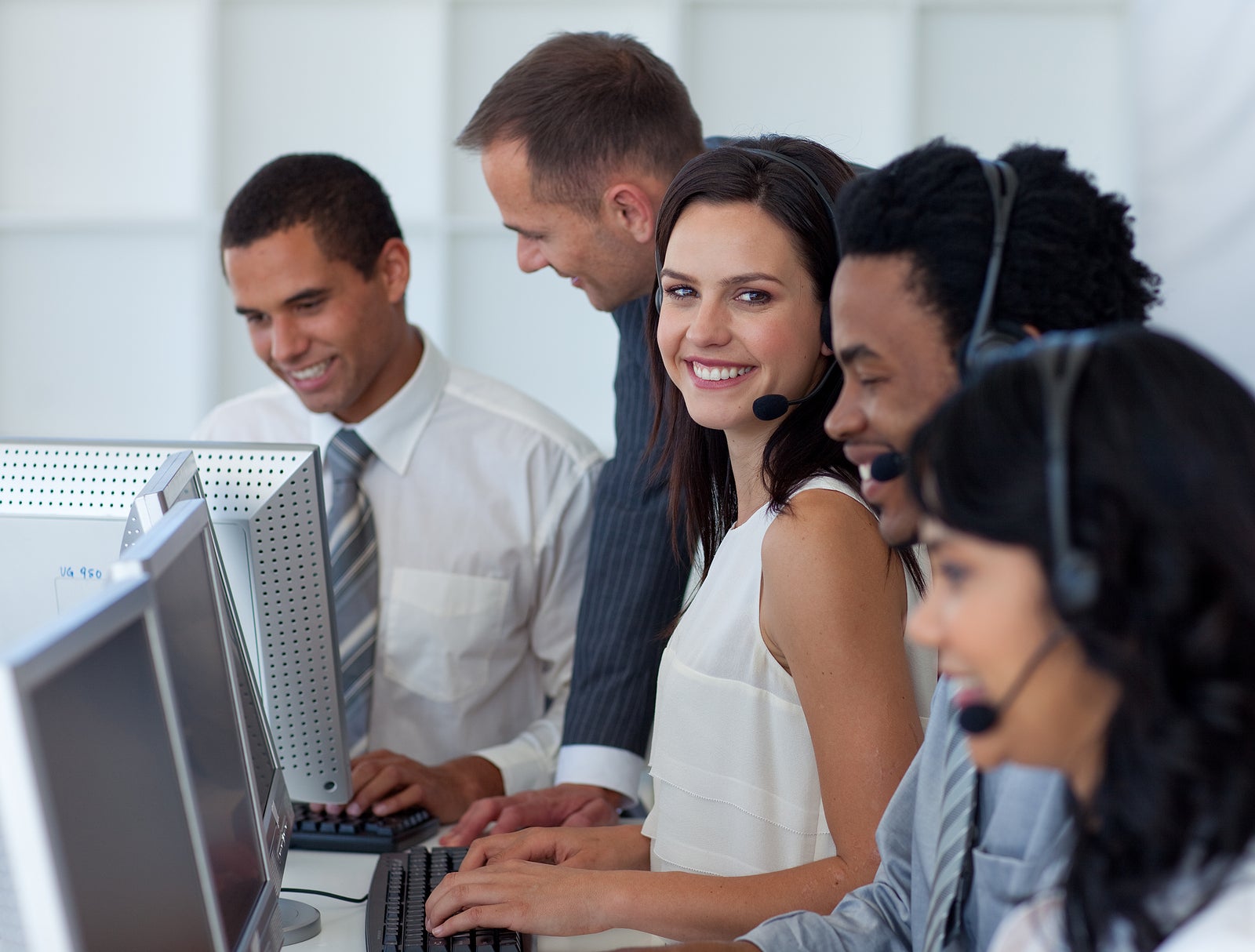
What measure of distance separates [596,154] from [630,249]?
0.17 m

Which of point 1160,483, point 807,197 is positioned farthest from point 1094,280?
point 807,197

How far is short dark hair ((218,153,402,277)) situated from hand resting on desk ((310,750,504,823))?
0.97 metres

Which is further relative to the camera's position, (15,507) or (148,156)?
(148,156)

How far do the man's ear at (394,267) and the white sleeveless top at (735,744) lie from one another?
118 centimetres

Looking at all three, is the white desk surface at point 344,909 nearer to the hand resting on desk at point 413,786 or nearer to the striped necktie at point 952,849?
the hand resting on desk at point 413,786

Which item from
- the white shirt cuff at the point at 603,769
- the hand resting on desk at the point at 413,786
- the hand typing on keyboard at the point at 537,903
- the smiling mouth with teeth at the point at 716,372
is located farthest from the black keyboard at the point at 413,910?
the smiling mouth with teeth at the point at 716,372

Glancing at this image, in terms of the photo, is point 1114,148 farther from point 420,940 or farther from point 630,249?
point 420,940

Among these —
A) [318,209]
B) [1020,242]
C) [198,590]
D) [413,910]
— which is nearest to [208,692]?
[198,590]

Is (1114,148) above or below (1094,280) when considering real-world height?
above

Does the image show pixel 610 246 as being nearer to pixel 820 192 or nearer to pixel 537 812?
pixel 820 192

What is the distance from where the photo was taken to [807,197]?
1.42m

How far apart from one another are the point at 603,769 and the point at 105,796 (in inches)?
48.4

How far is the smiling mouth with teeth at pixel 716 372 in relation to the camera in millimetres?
1466

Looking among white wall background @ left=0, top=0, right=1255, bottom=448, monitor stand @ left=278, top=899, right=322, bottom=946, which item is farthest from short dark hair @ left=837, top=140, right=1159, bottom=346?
white wall background @ left=0, top=0, right=1255, bottom=448
